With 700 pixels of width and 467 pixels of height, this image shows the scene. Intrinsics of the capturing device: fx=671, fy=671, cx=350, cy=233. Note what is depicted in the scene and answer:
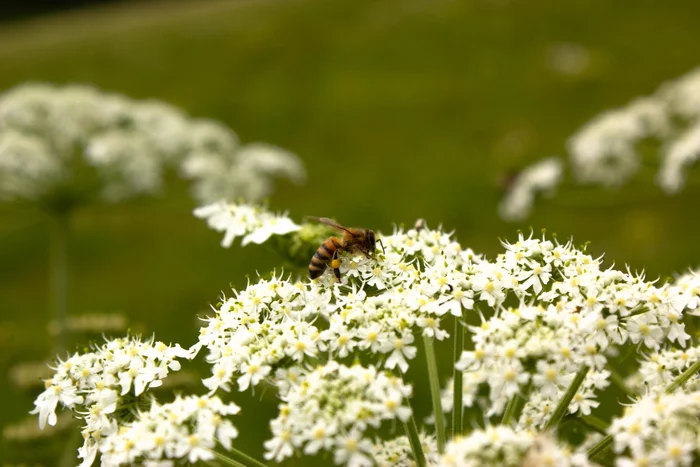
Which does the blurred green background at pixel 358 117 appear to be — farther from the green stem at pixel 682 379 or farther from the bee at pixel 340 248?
the green stem at pixel 682 379

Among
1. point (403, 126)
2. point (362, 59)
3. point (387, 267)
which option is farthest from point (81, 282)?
point (362, 59)

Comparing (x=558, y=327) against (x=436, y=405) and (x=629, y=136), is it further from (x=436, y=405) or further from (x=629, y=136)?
(x=629, y=136)

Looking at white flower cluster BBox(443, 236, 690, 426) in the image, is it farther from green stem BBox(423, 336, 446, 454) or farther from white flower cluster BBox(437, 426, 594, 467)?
white flower cluster BBox(437, 426, 594, 467)

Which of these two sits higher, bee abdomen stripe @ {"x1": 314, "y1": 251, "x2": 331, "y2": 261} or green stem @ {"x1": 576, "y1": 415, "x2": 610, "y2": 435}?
bee abdomen stripe @ {"x1": 314, "y1": 251, "x2": 331, "y2": 261}

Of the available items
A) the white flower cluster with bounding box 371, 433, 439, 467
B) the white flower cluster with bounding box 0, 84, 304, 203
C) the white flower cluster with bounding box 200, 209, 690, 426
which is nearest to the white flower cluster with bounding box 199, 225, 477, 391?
the white flower cluster with bounding box 200, 209, 690, 426

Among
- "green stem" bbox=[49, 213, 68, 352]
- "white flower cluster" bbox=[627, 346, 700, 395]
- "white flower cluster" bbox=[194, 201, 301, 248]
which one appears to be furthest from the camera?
"green stem" bbox=[49, 213, 68, 352]

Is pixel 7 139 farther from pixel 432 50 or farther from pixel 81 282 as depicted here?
pixel 432 50

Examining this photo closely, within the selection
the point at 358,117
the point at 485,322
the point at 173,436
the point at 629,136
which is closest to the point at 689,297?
the point at 485,322

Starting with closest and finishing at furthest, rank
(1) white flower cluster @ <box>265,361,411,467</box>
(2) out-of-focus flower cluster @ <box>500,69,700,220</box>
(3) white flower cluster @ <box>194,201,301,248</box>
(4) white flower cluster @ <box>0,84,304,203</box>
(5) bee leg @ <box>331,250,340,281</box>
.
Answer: (1) white flower cluster @ <box>265,361,411,467</box> < (5) bee leg @ <box>331,250,340,281</box> < (3) white flower cluster @ <box>194,201,301,248</box> < (4) white flower cluster @ <box>0,84,304,203</box> < (2) out-of-focus flower cluster @ <box>500,69,700,220</box>
